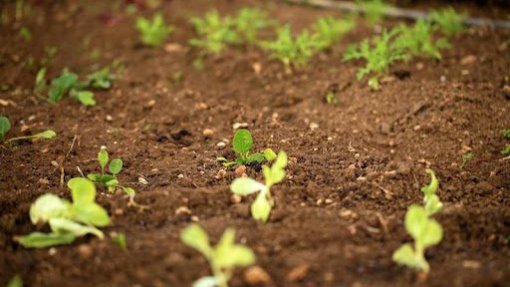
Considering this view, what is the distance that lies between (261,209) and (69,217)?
0.63 m

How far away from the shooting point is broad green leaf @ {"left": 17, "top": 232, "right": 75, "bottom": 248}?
1.51 meters

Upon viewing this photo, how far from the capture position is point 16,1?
14.2ft

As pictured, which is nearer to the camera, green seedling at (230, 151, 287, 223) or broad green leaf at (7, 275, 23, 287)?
broad green leaf at (7, 275, 23, 287)

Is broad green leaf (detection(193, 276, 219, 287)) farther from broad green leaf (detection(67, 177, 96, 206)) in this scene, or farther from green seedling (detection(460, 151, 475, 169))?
green seedling (detection(460, 151, 475, 169))

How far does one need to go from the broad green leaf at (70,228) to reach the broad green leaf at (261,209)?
A: 0.50m

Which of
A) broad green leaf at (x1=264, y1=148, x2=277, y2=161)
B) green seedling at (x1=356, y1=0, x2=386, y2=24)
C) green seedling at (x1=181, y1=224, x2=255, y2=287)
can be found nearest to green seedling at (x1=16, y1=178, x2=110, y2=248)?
green seedling at (x1=181, y1=224, x2=255, y2=287)

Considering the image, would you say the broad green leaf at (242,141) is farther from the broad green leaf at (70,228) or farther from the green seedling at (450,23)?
the green seedling at (450,23)

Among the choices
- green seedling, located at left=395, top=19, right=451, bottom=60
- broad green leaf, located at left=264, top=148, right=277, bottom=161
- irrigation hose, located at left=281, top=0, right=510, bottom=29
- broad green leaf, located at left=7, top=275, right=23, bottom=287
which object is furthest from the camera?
irrigation hose, located at left=281, top=0, right=510, bottom=29

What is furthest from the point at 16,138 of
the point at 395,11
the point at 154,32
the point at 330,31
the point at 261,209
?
the point at 395,11

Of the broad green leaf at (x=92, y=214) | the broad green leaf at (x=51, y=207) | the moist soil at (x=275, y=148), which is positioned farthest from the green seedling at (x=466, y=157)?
the broad green leaf at (x=51, y=207)

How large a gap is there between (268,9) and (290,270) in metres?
3.21

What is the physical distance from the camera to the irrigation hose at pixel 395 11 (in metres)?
3.39

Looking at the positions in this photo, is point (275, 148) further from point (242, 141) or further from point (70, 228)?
point (70, 228)

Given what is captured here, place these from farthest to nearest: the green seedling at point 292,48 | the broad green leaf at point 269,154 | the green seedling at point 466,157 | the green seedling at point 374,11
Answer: the green seedling at point 374,11 < the green seedling at point 292,48 < the green seedling at point 466,157 < the broad green leaf at point 269,154
